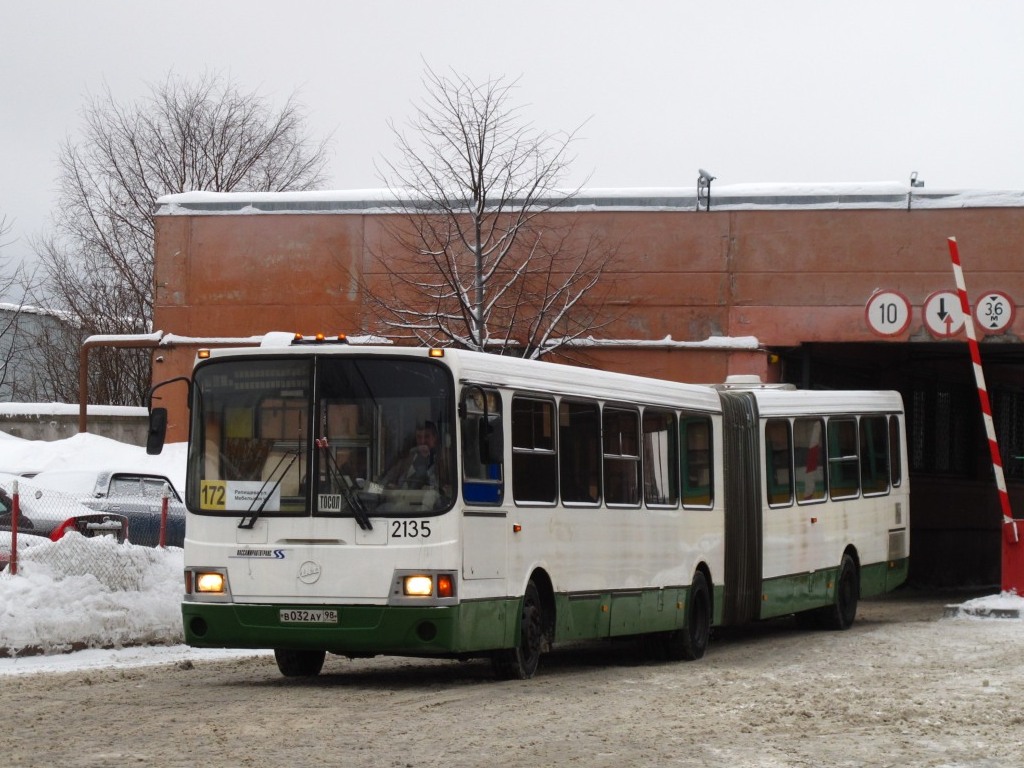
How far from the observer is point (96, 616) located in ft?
53.6

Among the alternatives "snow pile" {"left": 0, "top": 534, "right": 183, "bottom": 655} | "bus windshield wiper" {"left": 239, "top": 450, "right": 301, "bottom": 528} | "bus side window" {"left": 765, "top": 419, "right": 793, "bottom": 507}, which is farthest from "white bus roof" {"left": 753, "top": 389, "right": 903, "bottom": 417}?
"bus windshield wiper" {"left": 239, "top": 450, "right": 301, "bottom": 528}

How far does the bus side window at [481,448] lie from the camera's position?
12641mm

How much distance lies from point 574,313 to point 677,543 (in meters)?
15.8

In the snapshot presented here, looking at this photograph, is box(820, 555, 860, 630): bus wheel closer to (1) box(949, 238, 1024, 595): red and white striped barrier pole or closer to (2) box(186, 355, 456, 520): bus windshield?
(1) box(949, 238, 1024, 595): red and white striped barrier pole

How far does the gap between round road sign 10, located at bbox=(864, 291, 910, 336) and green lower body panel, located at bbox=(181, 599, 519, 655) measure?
16785 millimetres

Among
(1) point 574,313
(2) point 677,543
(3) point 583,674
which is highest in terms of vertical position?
(1) point 574,313

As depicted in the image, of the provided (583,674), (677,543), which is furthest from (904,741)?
(677,543)

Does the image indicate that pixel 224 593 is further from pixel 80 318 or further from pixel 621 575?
pixel 80 318

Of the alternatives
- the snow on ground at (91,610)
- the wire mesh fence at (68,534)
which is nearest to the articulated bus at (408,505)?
the snow on ground at (91,610)

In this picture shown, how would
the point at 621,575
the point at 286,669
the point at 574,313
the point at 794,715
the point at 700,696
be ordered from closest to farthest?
the point at 794,715 < the point at 700,696 < the point at 286,669 < the point at 621,575 < the point at 574,313

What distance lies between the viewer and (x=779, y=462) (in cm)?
1906

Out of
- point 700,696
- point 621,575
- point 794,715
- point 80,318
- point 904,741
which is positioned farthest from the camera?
point 80,318

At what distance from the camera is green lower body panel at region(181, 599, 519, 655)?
40.3ft

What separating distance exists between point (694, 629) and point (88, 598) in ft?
18.6
